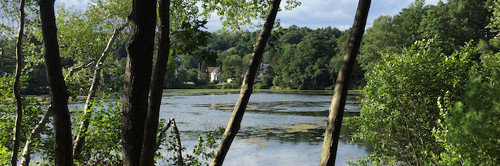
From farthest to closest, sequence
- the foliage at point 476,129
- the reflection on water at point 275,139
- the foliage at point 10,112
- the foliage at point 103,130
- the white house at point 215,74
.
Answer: the white house at point 215,74
the reflection on water at point 275,139
the foliage at point 103,130
the foliage at point 10,112
the foliage at point 476,129

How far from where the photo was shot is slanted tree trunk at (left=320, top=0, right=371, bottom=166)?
329 centimetres

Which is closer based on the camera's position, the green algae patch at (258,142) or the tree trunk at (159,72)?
the tree trunk at (159,72)

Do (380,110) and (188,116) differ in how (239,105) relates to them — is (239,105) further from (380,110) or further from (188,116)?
(188,116)

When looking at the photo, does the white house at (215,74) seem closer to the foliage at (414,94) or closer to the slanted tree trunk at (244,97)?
the foliage at (414,94)

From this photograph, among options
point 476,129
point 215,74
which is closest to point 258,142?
point 476,129

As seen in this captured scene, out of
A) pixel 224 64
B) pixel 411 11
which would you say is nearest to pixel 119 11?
pixel 411 11

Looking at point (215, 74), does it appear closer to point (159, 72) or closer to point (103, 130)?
point (103, 130)

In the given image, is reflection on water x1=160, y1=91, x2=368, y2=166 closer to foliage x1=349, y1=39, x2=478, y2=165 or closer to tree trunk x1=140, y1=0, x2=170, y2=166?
foliage x1=349, y1=39, x2=478, y2=165

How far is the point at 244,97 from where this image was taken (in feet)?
13.2

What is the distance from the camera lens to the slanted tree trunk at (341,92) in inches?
129

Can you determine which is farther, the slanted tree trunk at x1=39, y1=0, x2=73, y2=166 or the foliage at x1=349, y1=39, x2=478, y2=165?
the foliage at x1=349, y1=39, x2=478, y2=165

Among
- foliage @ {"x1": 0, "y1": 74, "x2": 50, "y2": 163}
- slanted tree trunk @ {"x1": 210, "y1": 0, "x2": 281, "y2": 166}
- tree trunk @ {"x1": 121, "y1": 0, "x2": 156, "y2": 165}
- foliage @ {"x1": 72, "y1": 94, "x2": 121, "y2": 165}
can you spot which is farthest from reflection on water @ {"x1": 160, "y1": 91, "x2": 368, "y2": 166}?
tree trunk @ {"x1": 121, "y1": 0, "x2": 156, "y2": 165}

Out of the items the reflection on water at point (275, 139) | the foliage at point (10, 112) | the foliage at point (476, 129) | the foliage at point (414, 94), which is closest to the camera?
the foliage at point (476, 129)

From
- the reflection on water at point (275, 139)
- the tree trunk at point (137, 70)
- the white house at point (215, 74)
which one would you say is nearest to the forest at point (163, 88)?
the tree trunk at point (137, 70)
